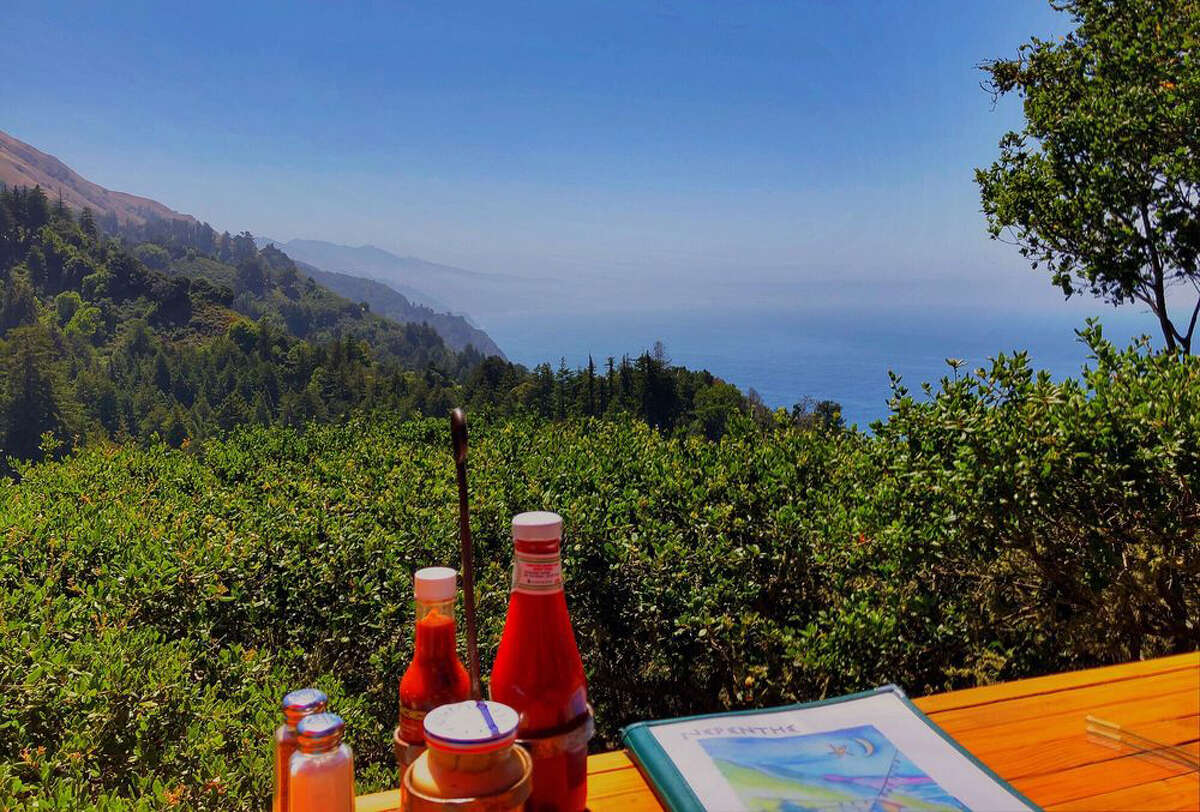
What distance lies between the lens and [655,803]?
3.10ft

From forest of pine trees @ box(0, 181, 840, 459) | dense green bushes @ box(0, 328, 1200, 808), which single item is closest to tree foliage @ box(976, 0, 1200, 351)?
dense green bushes @ box(0, 328, 1200, 808)

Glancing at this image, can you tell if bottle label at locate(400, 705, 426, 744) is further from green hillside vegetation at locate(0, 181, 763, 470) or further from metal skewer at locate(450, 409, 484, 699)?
green hillside vegetation at locate(0, 181, 763, 470)

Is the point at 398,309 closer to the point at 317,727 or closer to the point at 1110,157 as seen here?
the point at 1110,157

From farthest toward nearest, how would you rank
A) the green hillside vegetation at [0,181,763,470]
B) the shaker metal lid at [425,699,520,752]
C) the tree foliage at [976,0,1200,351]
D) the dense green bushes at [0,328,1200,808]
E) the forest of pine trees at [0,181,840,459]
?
the green hillside vegetation at [0,181,763,470] → the forest of pine trees at [0,181,840,459] → the tree foliage at [976,0,1200,351] → the dense green bushes at [0,328,1200,808] → the shaker metal lid at [425,699,520,752]

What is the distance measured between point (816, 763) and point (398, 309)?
190246 mm

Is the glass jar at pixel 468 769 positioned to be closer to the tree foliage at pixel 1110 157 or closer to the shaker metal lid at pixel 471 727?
the shaker metal lid at pixel 471 727

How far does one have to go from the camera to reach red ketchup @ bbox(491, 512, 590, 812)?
769 millimetres

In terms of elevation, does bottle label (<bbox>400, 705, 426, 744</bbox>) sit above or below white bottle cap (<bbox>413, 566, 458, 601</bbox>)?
below

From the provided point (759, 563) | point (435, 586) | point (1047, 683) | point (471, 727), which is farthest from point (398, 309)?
point (471, 727)

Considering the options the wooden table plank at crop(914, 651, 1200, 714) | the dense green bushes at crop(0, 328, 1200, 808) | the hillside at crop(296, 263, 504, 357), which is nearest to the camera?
the wooden table plank at crop(914, 651, 1200, 714)

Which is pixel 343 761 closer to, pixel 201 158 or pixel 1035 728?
pixel 1035 728

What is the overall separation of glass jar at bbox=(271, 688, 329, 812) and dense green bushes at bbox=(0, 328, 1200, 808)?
1.61m

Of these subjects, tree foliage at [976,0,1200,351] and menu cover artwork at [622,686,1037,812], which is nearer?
menu cover artwork at [622,686,1037,812]

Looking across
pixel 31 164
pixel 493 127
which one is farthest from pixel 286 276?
pixel 31 164
